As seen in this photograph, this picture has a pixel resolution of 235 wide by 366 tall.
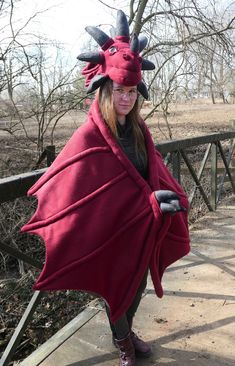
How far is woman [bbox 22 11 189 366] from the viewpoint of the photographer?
1.92 meters

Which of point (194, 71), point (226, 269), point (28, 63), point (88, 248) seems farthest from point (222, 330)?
point (194, 71)

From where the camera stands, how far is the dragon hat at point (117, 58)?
2035 millimetres

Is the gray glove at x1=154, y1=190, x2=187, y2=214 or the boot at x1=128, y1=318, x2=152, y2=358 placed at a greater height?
the gray glove at x1=154, y1=190, x2=187, y2=214

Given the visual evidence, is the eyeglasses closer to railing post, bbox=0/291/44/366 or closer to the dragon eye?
the dragon eye

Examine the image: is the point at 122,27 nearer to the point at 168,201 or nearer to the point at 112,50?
the point at 112,50

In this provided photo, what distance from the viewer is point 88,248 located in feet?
6.31

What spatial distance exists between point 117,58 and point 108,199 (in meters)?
0.69

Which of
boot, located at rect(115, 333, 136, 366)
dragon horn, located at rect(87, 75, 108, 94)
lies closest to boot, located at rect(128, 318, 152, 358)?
boot, located at rect(115, 333, 136, 366)

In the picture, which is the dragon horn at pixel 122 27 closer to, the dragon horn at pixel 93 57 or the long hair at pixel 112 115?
the dragon horn at pixel 93 57

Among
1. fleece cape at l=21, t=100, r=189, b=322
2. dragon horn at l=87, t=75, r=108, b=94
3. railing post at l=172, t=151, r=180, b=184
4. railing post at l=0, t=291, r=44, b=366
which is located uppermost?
dragon horn at l=87, t=75, r=108, b=94

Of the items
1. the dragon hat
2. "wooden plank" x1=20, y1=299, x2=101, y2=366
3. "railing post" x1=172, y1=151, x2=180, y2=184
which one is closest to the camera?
the dragon hat

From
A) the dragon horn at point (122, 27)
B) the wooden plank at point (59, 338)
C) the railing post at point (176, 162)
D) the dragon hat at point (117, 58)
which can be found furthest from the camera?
the railing post at point (176, 162)

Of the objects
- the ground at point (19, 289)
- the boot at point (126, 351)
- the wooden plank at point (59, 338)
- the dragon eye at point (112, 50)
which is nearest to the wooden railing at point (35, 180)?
the wooden plank at point (59, 338)

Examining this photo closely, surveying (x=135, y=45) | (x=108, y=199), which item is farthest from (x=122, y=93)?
(x=108, y=199)
